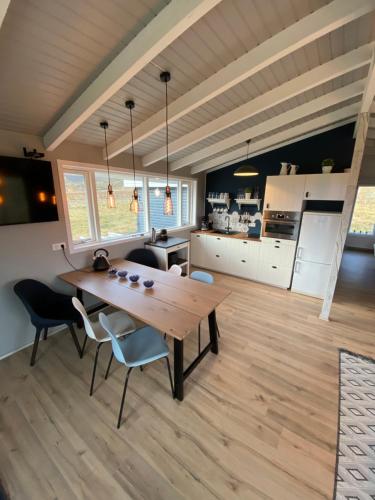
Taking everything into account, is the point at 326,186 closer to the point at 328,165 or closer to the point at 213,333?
the point at 328,165

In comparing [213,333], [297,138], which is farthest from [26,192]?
[297,138]

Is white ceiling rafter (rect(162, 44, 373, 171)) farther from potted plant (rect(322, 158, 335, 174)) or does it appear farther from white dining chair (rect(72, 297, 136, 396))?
white dining chair (rect(72, 297, 136, 396))

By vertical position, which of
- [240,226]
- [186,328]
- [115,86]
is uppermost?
[115,86]

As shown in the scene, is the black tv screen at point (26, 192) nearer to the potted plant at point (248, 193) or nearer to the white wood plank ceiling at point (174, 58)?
the white wood plank ceiling at point (174, 58)

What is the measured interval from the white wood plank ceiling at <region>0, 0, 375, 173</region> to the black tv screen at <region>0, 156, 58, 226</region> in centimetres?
36

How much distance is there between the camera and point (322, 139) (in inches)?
146

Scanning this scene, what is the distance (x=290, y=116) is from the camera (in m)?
2.86

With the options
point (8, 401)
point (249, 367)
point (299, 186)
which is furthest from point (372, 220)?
point (8, 401)

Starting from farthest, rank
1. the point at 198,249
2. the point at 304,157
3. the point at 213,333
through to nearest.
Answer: the point at 198,249
the point at 304,157
the point at 213,333

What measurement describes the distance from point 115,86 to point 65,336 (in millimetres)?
2789

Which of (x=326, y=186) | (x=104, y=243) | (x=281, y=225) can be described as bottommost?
(x=104, y=243)

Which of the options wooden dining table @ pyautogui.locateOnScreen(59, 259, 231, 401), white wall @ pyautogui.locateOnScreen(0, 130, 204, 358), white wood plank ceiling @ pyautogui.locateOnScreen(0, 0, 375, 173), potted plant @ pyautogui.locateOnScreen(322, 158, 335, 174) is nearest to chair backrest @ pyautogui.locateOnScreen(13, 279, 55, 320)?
white wall @ pyautogui.locateOnScreen(0, 130, 204, 358)

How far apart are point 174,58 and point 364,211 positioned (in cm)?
752

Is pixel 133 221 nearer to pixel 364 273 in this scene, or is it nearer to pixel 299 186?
pixel 299 186
